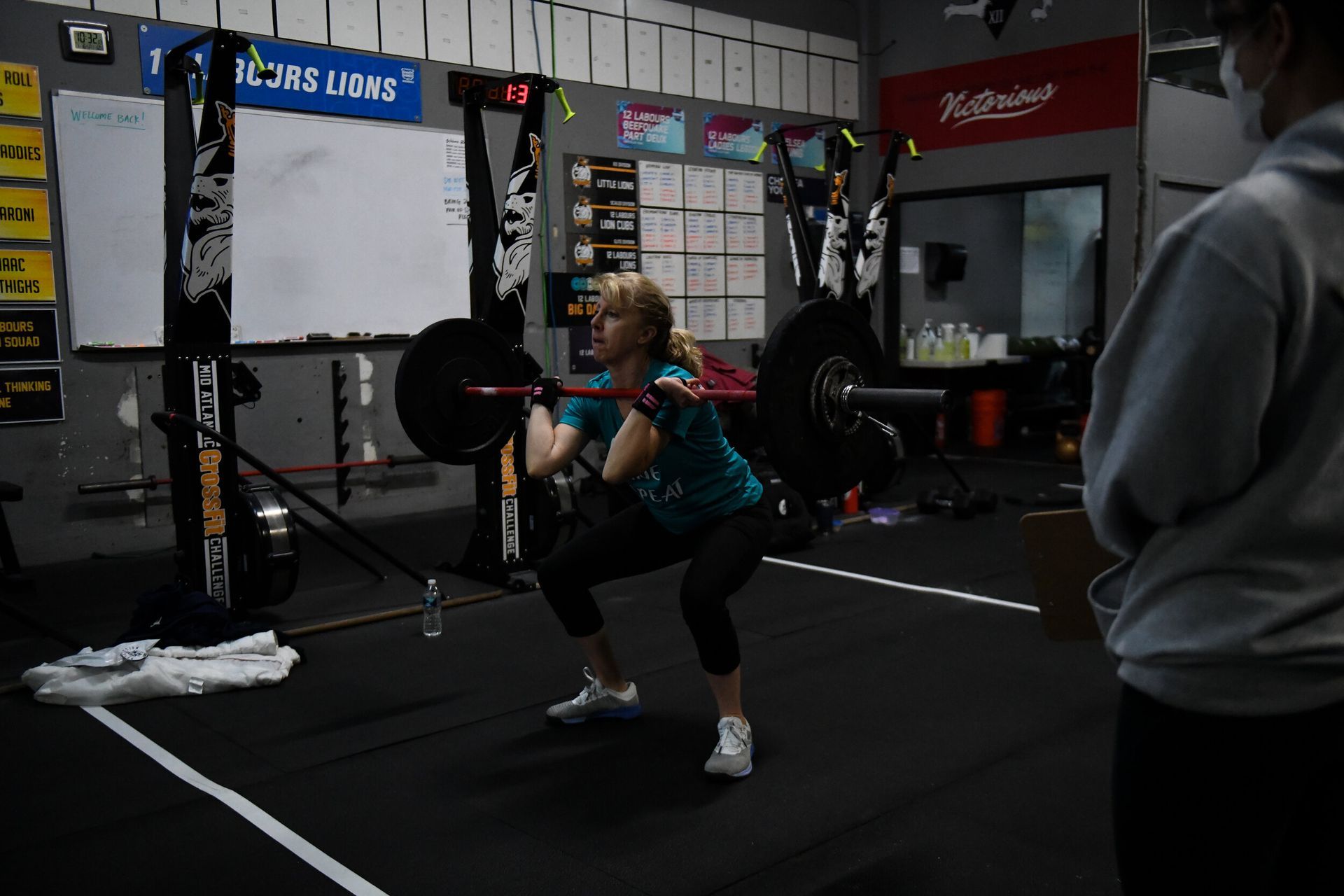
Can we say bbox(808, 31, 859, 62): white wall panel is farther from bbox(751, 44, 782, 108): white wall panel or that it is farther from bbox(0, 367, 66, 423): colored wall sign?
bbox(0, 367, 66, 423): colored wall sign

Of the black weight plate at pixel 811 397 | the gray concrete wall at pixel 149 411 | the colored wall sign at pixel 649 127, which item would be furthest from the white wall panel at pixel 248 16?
the black weight plate at pixel 811 397

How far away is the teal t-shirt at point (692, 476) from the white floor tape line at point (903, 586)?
1.77 meters

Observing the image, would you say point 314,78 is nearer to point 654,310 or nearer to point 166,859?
point 654,310

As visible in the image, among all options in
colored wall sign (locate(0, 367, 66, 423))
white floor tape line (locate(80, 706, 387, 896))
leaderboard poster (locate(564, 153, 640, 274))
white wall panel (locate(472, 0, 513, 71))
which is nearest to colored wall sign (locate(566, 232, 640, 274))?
leaderboard poster (locate(564, 153, 640, 274))

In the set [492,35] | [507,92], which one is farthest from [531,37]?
[507,92]

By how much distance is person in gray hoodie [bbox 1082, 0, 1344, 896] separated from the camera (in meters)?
0.86

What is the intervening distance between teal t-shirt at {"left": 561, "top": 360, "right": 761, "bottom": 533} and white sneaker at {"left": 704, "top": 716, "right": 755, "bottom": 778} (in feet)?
1.61

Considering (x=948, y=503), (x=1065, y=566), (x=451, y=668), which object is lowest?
(x=451, y=668)

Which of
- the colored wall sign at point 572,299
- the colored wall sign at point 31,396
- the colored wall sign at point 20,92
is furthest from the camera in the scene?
the colored wall sign at point 572,299

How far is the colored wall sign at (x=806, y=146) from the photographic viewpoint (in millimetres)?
7711

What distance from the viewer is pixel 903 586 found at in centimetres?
449

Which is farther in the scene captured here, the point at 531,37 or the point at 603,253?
the point at 603,253

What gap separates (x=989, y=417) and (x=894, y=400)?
6.59 metres

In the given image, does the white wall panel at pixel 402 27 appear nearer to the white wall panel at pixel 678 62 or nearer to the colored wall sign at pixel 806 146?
the white wall panel at pixel 678 62
